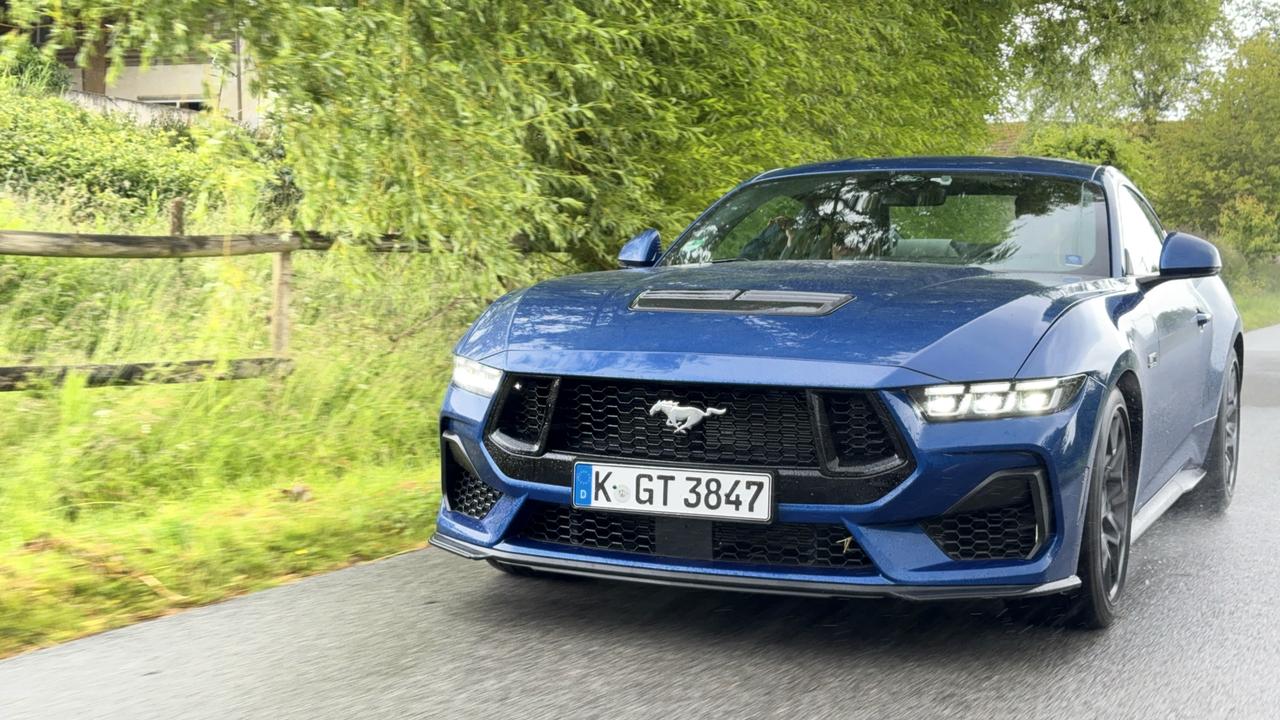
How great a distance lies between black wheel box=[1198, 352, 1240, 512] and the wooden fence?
14.2 feet

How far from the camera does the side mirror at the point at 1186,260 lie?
17.0 ft

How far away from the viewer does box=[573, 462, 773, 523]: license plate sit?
152 inches

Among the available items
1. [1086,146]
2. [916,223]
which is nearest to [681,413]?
[916,223]

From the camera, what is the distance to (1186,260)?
17.0ft

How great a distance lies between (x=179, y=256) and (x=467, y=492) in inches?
143

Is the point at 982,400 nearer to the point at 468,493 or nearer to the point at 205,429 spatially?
the point at 468,493

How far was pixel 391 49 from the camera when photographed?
7.23 meters

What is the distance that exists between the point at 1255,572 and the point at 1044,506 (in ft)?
6.04

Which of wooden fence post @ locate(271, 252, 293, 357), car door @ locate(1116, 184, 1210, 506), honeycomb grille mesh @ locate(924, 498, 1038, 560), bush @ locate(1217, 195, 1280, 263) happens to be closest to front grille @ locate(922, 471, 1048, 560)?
honeycomb grille mesh @ locate(924, 498, 1038, 560)

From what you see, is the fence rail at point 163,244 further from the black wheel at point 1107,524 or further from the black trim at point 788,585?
the black wheel at point 1107,524

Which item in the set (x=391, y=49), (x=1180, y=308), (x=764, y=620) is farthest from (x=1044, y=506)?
(x=391, y=49)

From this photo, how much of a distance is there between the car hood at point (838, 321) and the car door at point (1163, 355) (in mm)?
378

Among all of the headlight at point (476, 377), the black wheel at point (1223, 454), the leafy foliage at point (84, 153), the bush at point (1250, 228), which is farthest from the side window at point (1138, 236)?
the bush at point (1250, 228)

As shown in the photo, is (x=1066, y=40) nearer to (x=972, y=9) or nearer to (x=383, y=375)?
(x=972, y=9)
